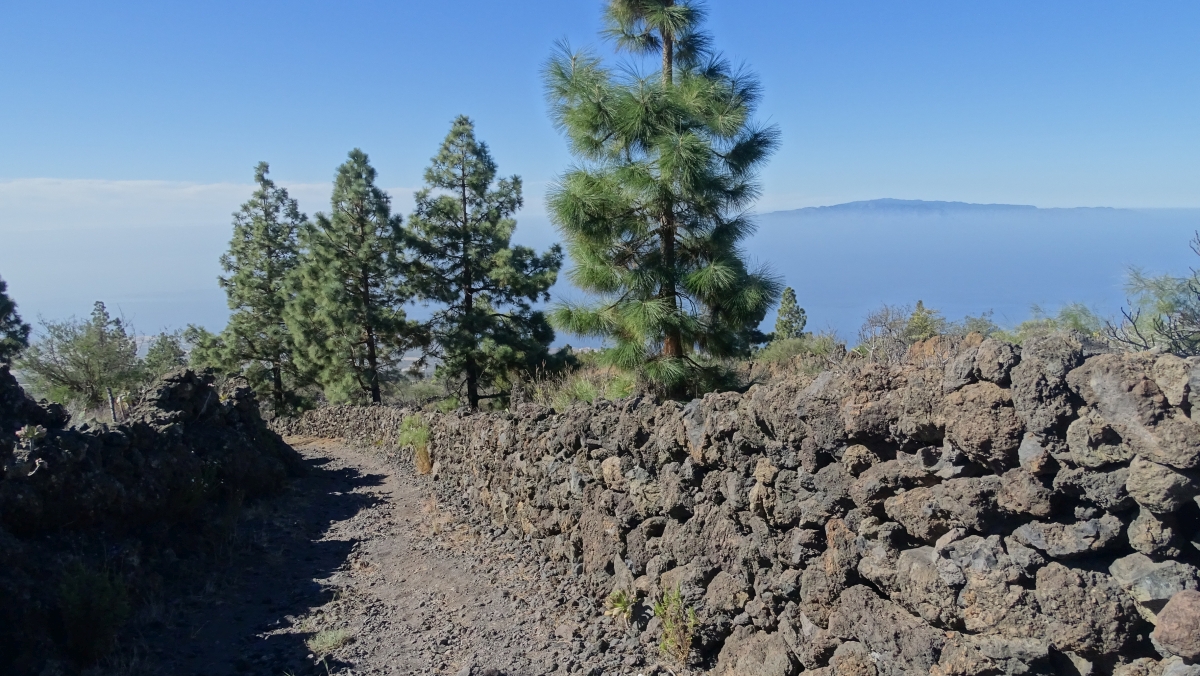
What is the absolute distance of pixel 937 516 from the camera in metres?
3.15

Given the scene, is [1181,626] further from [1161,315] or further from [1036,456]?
[1161,315]

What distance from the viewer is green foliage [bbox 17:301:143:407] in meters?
23.1

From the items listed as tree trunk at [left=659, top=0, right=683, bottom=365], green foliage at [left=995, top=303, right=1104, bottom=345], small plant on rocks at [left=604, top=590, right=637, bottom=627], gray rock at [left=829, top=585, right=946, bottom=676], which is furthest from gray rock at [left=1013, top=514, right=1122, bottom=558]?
tree trunk at [left=659, top=0, right=683, bottom=365]

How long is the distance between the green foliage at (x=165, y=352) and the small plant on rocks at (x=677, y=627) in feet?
86.5

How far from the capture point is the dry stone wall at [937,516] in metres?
2.43

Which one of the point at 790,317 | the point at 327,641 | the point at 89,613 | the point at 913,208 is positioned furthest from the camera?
the point at 913,208

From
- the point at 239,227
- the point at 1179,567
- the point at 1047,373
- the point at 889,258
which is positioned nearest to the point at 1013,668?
the point at 1179,567

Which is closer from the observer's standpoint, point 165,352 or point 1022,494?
point 1022,494

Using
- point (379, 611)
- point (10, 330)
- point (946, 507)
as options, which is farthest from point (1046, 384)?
point (10, 330)

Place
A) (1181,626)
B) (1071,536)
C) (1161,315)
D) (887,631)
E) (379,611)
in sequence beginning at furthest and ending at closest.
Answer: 1. (379,611)
2. (1161,315)
3. (887,631)
4. (1071,536)
5. (1181,626)

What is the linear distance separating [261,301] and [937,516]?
84.5 ft

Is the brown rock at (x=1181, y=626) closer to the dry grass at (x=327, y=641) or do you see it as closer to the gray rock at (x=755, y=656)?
the gray rock at (x=755, y=656)

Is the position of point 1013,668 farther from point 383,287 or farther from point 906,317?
point 383,287

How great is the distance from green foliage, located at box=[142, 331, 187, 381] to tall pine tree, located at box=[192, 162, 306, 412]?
2.22 metres
